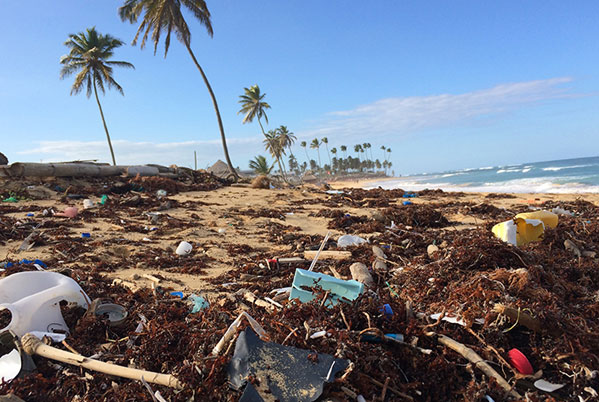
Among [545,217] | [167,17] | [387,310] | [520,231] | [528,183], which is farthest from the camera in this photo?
[528,183]

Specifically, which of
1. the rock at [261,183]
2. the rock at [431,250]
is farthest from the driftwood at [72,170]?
the rock at [431,250]

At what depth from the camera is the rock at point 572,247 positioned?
4074 millimetres

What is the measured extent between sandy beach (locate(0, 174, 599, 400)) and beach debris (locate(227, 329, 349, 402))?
0.23 feet

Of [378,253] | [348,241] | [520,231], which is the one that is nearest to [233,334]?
[378,253]

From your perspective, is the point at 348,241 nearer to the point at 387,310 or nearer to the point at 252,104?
the point at 387,310

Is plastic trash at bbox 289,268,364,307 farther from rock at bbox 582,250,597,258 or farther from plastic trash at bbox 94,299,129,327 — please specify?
rock at bbox 582,250,597,258

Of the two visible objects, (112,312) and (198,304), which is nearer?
(112,312)

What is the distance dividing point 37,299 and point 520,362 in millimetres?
3235

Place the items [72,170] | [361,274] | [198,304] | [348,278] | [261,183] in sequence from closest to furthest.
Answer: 1. [198,304]
2. [361,274]
3. [348,278]
4. [72,170]
5. [261,183]

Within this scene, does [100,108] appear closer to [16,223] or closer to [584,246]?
[16,223]

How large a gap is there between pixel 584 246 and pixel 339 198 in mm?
8904

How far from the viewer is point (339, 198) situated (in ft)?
42.4

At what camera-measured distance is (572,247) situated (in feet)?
13.6

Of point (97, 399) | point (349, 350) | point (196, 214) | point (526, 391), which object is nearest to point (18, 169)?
point (196, 214)
